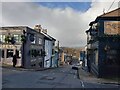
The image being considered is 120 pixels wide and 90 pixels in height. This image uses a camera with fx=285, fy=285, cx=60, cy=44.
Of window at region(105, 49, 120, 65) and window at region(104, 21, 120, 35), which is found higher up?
window at region(104, 21, 120, 35)

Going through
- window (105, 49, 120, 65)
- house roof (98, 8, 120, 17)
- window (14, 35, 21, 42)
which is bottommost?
window (105, 49, 120, 65)

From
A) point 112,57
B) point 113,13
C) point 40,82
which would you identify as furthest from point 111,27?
point 40,82

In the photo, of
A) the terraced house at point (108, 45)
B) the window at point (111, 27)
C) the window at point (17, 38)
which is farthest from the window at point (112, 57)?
the window at point (17, 38)

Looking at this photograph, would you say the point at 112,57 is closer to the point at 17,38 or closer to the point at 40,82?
the point at 40,82

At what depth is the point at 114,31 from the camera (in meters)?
34.7

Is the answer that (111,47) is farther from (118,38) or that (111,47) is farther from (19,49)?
(19,49)

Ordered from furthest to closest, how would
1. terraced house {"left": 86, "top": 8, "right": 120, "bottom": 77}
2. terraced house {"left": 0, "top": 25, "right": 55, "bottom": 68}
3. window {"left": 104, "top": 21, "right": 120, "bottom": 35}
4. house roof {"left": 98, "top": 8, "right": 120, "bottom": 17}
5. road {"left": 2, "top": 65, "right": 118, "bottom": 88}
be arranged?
terraced house {"left": 0, "top": 25, "right": 55, "bottom": 68} → house roof {"left": 98, "top": 8, "right": 120, "bottom": 17} → window {"left": 104, "top": 21, "right": 120, "bottom": 35} → terraced house {"left": 86, "top": 8, "right": 120, "bottom": 77} → road {"left": 2, "top": 65, "right": 118, "bottom": 88}

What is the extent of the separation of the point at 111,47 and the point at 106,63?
2.10m

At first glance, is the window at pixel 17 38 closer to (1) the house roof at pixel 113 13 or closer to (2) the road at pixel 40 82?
(1) the house roof at pixel 113 13

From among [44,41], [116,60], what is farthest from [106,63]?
[44,41]

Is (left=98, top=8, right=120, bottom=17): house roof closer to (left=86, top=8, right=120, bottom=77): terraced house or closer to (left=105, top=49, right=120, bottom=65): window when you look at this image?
(left=86, top=8, right=120, bottom=77): terraced house

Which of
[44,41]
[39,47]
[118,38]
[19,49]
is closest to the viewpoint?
[118,38]

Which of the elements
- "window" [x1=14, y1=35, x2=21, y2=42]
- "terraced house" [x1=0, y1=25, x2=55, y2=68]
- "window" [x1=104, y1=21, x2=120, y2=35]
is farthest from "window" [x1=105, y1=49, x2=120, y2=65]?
"window" [x1=14, y1=35, x2=21, y2=42]

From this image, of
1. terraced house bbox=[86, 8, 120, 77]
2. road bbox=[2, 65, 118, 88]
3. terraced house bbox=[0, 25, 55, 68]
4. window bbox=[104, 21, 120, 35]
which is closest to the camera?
road bbox=[2, 65, 118, 88]
